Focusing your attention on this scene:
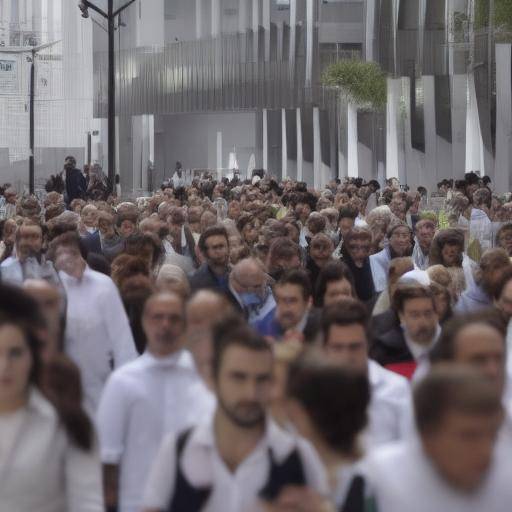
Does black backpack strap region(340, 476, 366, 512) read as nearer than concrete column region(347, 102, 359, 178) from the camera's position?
Yes

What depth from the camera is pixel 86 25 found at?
75875mm

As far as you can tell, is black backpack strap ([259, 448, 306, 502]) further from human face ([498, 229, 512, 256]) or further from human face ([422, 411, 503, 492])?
human face ([498, 229, 512, 256])

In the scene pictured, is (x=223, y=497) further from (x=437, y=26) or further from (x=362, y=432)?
(x=437, y=26)

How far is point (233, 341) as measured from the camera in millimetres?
5906

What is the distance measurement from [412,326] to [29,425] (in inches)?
153

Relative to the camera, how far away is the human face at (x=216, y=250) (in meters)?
13.9

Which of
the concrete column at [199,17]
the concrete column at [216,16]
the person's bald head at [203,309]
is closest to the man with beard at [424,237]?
the person's bald head at [203,309]

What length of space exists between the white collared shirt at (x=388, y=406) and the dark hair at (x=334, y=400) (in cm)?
170

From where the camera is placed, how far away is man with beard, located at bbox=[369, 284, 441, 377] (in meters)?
9.41

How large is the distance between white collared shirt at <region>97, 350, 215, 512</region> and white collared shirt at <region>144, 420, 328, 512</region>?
1.66 metres

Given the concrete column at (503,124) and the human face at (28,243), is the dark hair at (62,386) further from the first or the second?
the concrete column at (503,124)

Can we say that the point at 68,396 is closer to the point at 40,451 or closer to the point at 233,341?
the point at 40,451

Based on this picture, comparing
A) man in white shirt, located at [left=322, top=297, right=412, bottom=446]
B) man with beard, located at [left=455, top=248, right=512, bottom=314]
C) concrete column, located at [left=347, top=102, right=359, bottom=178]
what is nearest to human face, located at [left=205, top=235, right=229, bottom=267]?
man with beard, located at [left=455, top=248, right=512, bottom=314]

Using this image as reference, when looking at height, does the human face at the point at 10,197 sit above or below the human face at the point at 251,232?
above
